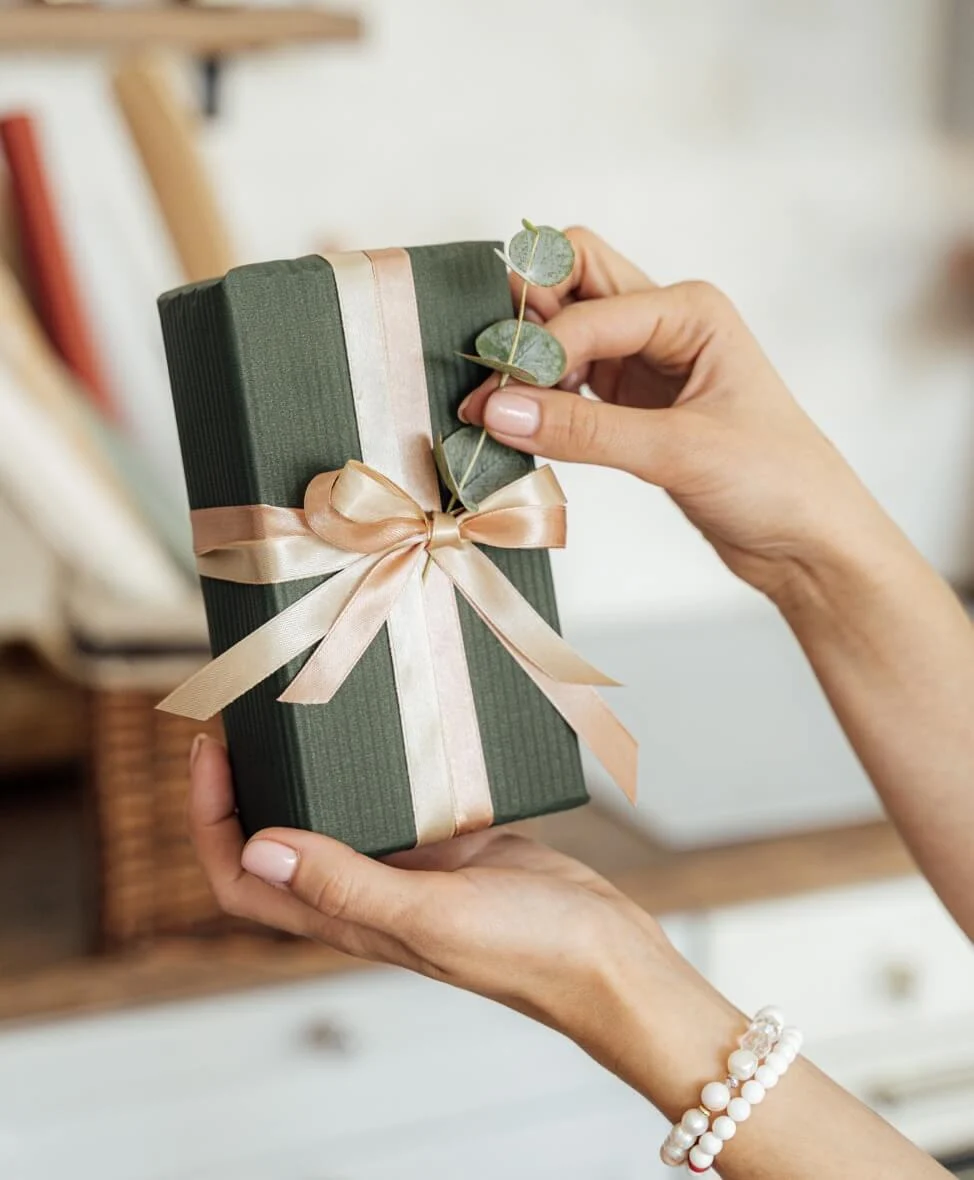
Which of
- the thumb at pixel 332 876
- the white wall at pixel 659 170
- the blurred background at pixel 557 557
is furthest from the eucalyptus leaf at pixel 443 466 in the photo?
the white wall at pixel 659 170

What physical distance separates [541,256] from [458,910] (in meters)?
0.31

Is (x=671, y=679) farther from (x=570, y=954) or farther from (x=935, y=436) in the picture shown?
(x=570, y=954)

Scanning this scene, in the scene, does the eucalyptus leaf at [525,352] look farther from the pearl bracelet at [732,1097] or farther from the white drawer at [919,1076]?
the white drawer at [919,1076]

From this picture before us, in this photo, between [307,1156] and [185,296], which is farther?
[307,1156]

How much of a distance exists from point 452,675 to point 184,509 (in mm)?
629

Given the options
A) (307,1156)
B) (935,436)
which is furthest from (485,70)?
(307,1156)

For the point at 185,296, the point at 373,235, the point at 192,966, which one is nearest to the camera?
the point at 185,296

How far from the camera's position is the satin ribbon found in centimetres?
63

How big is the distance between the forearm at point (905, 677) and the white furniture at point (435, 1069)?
366mm

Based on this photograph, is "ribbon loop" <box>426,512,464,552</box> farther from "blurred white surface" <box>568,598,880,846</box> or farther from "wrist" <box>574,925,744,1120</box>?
"blurred white surface" <box>568,598,880,846</box>

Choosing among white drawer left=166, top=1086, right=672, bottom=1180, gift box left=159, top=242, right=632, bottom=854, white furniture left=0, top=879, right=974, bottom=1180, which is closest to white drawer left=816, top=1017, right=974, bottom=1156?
white furniture left=0, top=879, right=974, bottom=1180

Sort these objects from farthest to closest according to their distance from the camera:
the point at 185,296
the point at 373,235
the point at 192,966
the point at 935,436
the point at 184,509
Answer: the point at 935,436 → the point at 373,235 → the point at 184,509 → the point at 192,966 → the point at 185,296

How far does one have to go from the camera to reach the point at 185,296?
0.65 m

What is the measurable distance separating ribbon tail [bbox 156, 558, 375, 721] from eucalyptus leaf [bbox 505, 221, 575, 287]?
16cm
